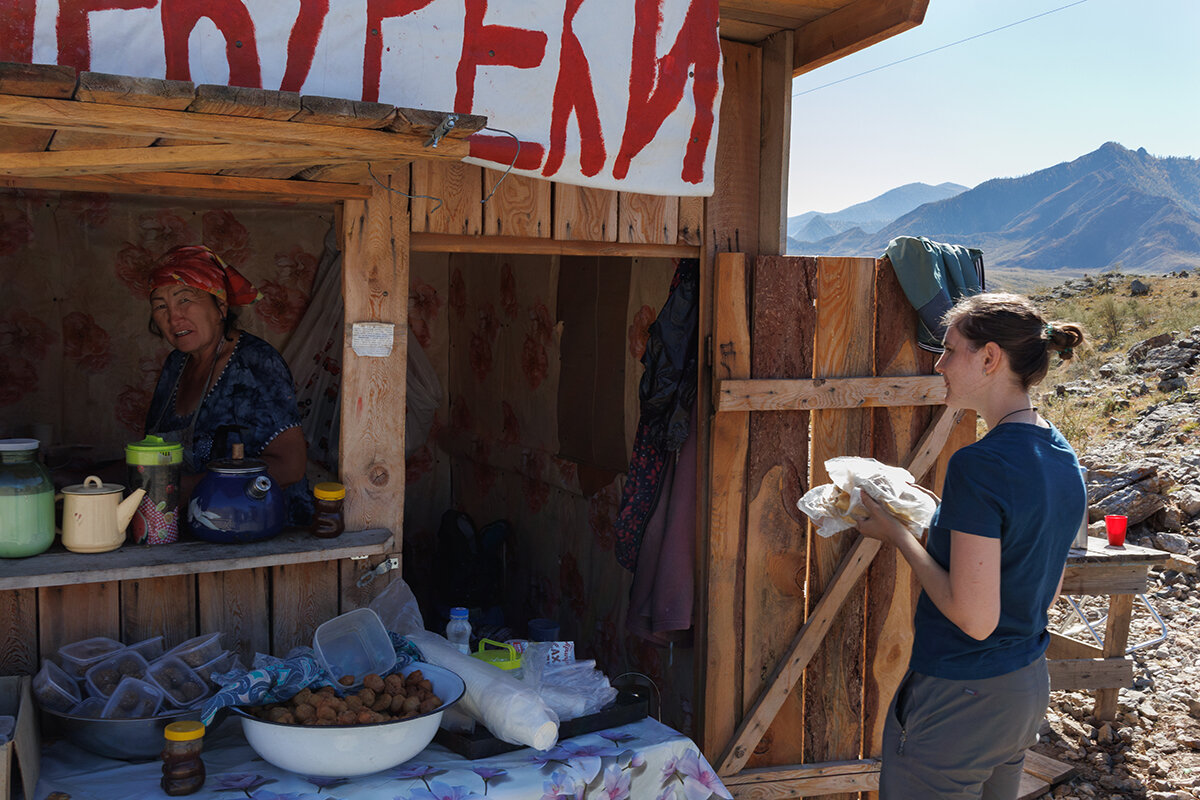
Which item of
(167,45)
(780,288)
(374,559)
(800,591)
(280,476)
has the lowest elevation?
(800,591)

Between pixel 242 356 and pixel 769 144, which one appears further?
pixel 769 144

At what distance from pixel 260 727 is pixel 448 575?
143 inches

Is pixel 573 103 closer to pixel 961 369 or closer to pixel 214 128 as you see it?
pixel 214 128

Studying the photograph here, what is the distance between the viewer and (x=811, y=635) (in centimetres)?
406

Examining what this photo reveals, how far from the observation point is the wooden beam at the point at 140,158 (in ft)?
7.68

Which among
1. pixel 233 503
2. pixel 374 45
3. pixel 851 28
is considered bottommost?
pixel 233 503

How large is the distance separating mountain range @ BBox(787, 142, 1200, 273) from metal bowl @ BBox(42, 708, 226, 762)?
54511mm

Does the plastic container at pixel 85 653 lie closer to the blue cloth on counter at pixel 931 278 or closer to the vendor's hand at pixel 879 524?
the vendor's hand at pixel 879 524

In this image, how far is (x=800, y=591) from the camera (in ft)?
13.4

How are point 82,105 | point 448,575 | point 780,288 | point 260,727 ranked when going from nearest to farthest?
point 82,105, point 260,727, point 780,288, point 448,575

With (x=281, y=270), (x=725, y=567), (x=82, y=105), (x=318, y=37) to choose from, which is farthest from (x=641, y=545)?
(x=281, y=270)

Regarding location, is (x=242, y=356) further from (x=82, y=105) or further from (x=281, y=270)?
(x=281, y=270)

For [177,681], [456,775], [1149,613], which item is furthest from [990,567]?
[1149,613]

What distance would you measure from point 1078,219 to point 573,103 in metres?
87.0
